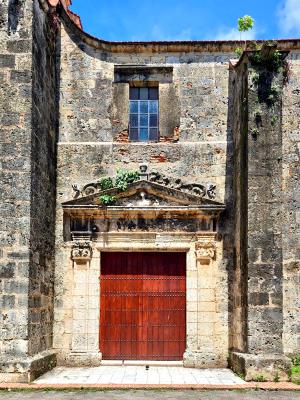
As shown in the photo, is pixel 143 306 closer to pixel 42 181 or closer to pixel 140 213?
pixel 140 213

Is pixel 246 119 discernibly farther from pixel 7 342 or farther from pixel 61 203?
pixel 7 342

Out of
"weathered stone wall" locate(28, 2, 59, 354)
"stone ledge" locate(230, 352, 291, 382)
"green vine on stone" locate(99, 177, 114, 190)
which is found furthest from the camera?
"green vine on stone" locate(99, 177, 114, 190)

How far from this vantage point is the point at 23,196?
9742mm

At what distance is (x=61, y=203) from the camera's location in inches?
449

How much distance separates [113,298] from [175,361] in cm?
160

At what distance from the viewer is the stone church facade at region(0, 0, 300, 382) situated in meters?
9.98

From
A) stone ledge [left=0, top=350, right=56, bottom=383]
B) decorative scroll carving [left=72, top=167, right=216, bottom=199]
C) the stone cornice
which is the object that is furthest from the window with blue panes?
stone ledge [left=0, top=350, right=56, bottom=383]

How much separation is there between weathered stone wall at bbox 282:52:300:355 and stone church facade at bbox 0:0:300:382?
0.02 m

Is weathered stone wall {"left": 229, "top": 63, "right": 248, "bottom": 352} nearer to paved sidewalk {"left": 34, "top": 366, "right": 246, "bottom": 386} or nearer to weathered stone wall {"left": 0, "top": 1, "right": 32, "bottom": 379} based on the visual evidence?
paved sidewalk {"left": 34, "top": 366, "right": 246, "bottom": 386}

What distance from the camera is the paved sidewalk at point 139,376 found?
934 cm

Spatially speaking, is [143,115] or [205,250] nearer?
[205,250]

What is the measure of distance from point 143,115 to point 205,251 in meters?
2.94

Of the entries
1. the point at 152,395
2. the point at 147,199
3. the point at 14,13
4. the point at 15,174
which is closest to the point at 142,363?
the point at 152,395

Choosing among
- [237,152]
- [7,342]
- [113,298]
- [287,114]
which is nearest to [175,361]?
[113,298]
